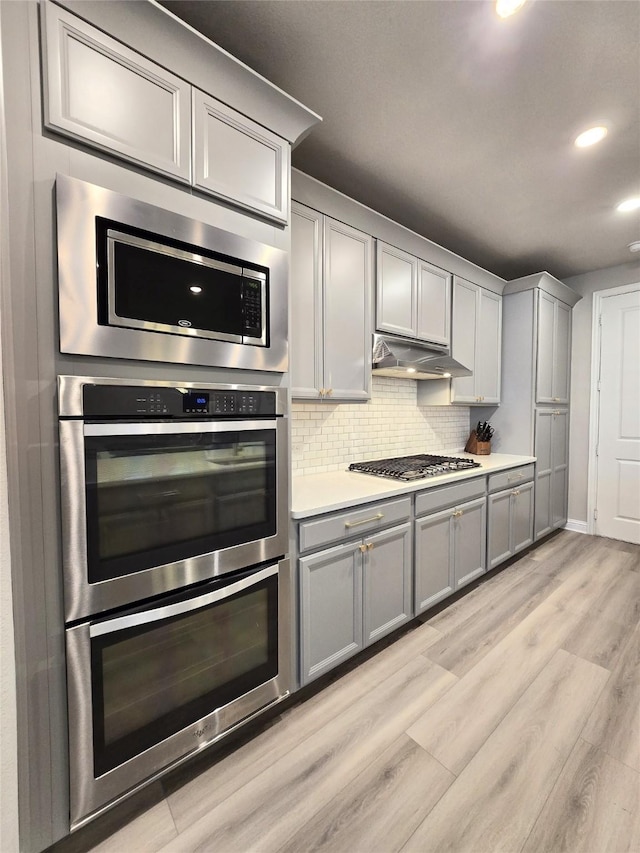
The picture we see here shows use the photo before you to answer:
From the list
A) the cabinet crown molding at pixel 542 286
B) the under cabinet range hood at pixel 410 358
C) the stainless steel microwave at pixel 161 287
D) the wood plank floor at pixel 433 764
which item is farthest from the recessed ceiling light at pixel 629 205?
the wood plank floor at pixel 433 764

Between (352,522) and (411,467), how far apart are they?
83cm

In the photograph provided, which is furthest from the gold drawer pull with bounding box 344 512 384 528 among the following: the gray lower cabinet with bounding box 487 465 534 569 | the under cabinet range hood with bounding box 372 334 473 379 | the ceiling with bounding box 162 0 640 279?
the ceiling with bounding box 162 0 640 279

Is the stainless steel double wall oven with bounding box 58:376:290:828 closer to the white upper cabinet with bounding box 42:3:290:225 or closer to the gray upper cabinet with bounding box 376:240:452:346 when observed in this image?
the white upper cabinet with bounding box 42:3:290:225

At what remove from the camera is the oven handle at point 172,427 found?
1.15 m

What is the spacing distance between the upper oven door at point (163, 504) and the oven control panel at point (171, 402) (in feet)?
0.12

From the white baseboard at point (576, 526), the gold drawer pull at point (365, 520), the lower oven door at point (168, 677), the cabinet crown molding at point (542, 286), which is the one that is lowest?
the white baseboard at point (576, 526)

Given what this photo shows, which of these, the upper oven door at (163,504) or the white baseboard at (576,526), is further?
the white baseboard at (576,526)

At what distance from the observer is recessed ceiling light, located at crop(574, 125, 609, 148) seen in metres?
1.92

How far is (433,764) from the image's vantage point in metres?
1.51

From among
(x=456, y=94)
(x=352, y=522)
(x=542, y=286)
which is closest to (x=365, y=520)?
(x=352, y=522)

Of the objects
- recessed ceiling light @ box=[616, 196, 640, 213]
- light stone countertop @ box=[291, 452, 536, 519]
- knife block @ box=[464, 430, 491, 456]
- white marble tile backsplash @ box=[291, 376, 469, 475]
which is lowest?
light stone countertop @ box=[291, 452, 536, 519]

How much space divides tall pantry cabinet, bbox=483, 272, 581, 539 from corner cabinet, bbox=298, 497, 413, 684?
2.05 meters

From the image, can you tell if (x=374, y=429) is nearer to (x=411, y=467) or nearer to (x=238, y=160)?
(x=411, y=467)

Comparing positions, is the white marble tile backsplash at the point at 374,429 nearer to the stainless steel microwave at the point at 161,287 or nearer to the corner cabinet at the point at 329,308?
the corner cabinet at the point at 329,308
